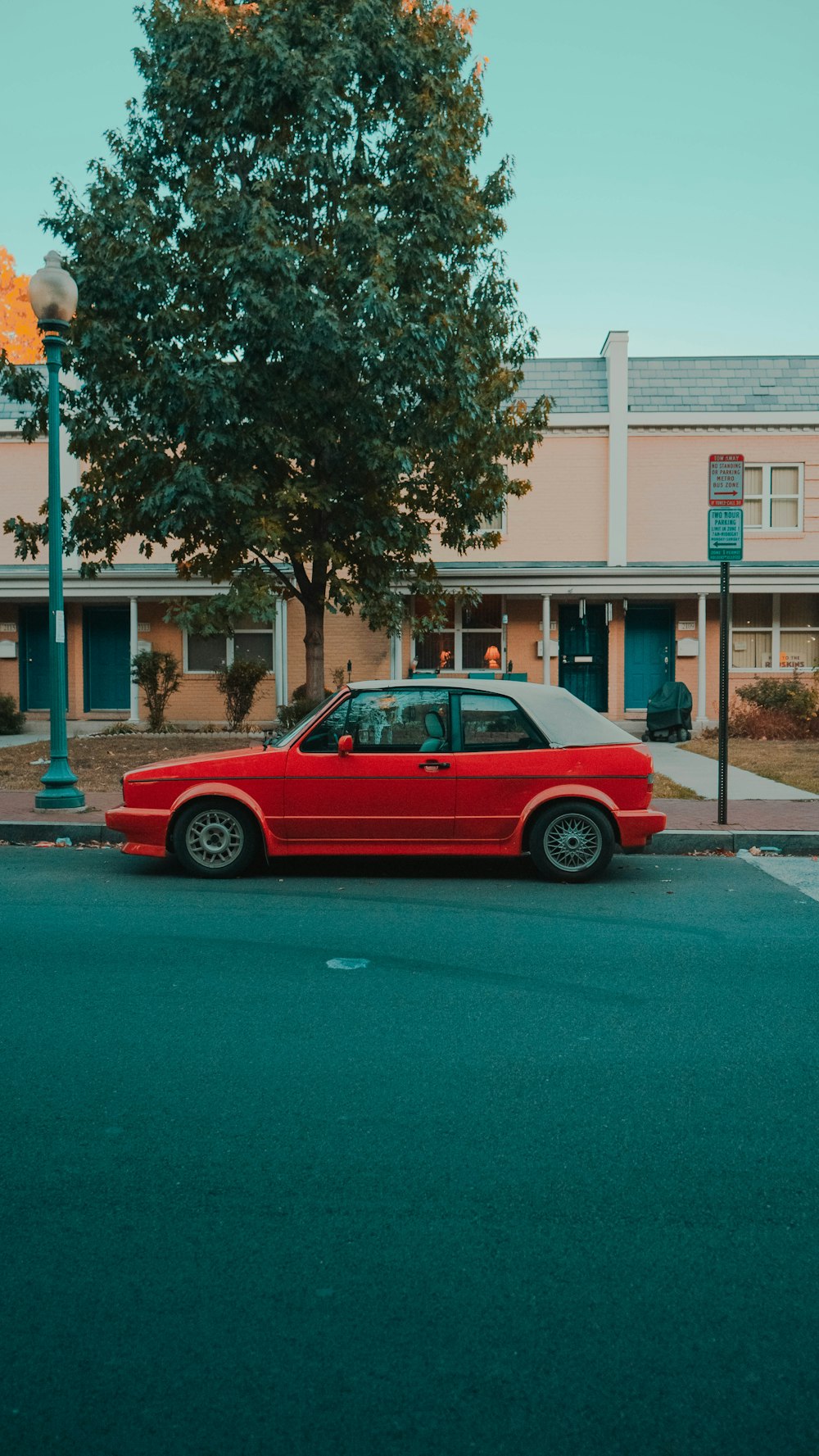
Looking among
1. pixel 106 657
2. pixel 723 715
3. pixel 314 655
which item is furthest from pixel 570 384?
pixel 723 715

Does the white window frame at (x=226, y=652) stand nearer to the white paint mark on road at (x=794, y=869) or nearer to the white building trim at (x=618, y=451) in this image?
the white building trim at (x=618, y=451)

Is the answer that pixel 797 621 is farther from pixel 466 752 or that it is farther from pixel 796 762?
pixel 466 752

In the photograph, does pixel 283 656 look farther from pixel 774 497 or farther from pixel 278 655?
pixel 774 497

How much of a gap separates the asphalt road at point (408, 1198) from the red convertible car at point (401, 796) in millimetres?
2106

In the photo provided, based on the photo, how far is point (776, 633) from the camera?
25516 millimetres

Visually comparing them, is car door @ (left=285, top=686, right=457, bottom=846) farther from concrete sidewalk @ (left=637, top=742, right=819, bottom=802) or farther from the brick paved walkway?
the brick paved walkway

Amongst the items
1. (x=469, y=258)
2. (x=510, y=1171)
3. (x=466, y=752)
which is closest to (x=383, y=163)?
(x=469, y=258)

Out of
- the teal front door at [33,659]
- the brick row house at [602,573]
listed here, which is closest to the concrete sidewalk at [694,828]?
the brick row house at [602,573]

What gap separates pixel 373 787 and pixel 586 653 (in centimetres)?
1761

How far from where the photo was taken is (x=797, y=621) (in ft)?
84.2

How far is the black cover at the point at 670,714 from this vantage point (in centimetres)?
2133

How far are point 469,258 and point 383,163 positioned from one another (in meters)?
1.65

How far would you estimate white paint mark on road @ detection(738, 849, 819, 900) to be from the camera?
337 inches

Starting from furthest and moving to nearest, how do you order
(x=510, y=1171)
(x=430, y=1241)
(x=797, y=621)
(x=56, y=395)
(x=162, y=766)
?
(x=797, y=621) < (x=56, y=395) < (x=162, y=766) < (x=510, y=1171) < (x=430, y=1241)
